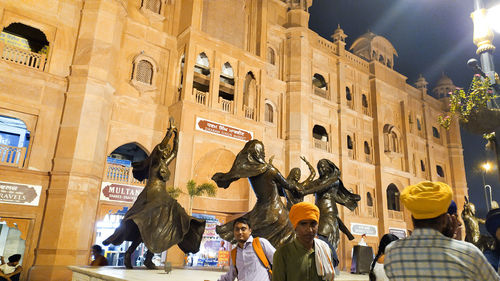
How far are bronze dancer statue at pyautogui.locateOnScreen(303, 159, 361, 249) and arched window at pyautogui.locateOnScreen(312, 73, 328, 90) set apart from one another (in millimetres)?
17127

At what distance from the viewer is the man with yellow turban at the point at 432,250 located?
1.47m

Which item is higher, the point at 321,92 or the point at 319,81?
the point at 319,81

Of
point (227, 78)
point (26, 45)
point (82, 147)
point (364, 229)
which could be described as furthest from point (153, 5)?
point (364, 229)

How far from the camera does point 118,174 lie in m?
14.0

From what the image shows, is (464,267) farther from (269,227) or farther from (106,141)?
(106,141)

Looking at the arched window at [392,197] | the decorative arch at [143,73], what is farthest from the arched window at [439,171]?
the decorative arch at [143,73]

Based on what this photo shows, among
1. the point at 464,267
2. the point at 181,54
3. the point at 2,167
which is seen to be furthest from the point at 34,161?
the point at 464,267

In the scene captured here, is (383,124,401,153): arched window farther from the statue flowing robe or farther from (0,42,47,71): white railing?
the statue flowing robe

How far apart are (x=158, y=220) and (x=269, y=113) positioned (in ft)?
47.0

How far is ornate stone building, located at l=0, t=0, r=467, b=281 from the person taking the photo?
1189 cm

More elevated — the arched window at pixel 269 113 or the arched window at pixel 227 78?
the arched window at pixel 227 78

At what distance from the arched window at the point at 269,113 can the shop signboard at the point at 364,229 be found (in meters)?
7.76

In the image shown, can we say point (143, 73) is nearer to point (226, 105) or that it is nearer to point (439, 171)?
point (226, 105)

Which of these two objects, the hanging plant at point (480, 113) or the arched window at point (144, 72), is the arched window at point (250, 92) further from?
the hanging plant at point (480, 113)
